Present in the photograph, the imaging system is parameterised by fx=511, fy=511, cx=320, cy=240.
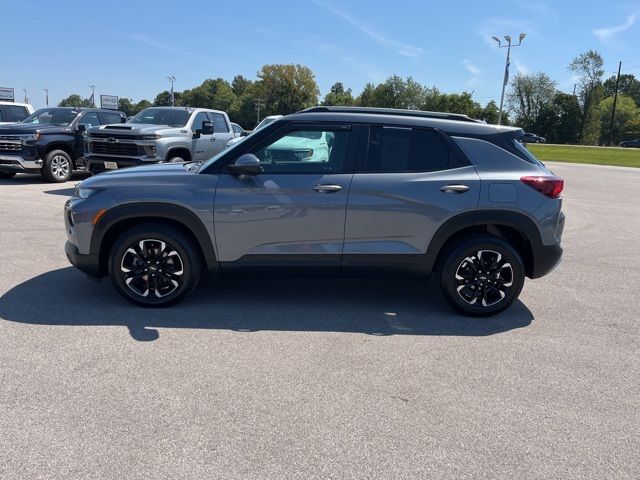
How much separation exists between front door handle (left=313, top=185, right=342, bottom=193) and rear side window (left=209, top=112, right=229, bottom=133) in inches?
359

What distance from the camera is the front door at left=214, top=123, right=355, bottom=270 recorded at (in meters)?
4.53

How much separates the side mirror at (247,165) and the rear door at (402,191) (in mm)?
857

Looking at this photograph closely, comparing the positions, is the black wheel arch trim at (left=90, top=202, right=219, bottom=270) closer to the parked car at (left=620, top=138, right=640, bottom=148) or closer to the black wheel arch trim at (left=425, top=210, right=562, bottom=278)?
the black wheel arch trim at (left=425, top=210, right=562, bottom=278)

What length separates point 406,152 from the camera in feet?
15.4

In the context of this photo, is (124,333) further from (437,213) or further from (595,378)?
(595,378)

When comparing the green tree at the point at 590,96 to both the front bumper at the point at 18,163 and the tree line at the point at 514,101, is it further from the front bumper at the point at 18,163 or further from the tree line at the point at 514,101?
the front bumper at the point at 18,163

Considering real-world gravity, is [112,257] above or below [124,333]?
above

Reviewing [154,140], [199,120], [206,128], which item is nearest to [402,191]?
[154,140]

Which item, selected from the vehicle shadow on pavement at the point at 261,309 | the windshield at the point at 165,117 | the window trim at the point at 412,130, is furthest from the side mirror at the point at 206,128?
the window trim at the point at 412,130

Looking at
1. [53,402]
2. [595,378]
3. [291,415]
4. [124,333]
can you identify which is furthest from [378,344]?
[53,402]

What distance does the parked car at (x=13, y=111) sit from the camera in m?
16.2

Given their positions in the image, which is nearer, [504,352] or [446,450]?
[446,450]

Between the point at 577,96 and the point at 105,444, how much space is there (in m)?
103

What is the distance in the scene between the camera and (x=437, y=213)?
4.59m
